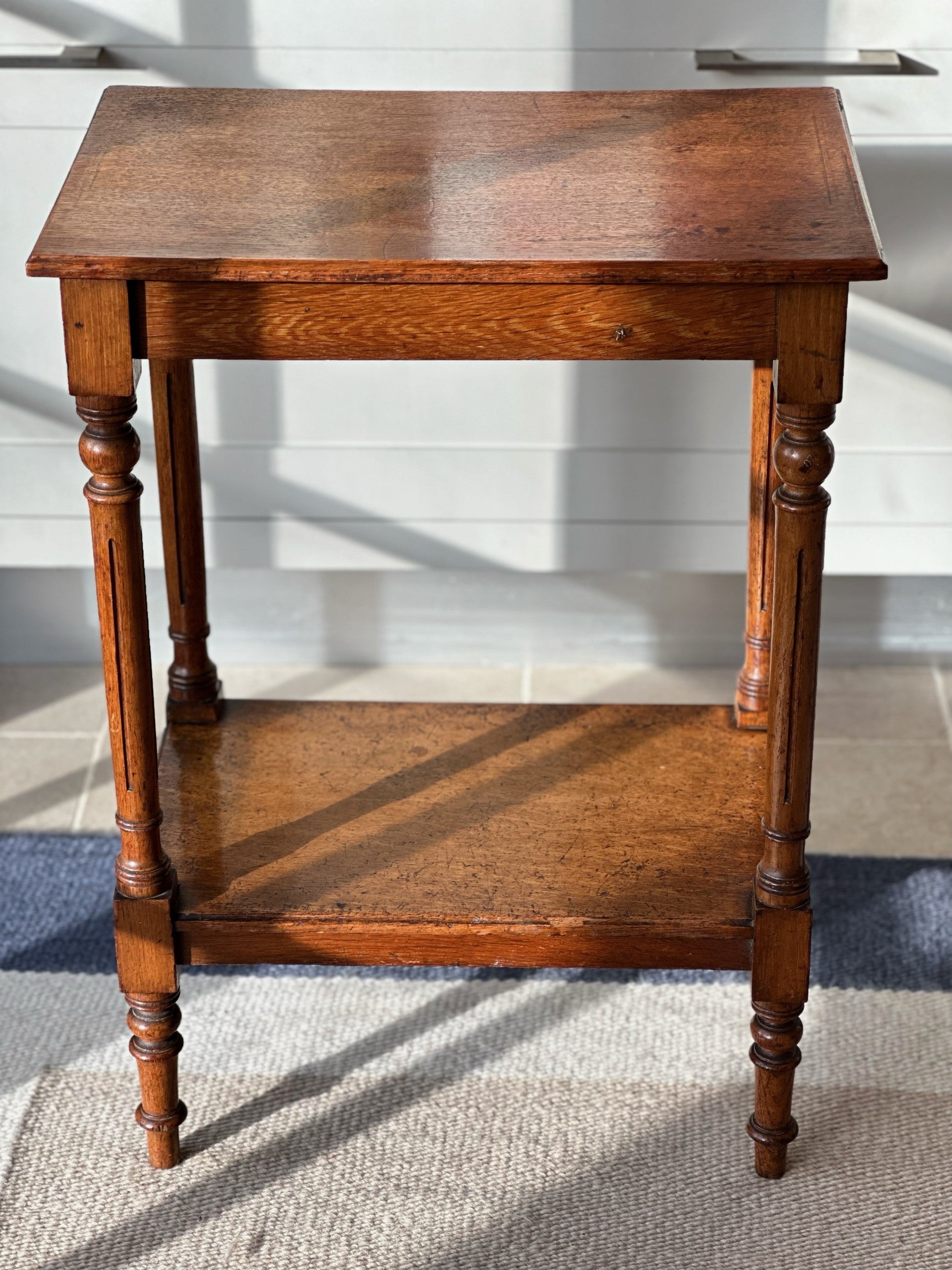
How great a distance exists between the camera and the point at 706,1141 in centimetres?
166

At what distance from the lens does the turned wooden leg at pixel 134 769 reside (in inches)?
52.6

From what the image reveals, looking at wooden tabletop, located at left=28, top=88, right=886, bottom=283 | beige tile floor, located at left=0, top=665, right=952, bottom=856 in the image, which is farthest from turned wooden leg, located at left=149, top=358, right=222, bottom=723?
beige tile floor, located at left=0, top=665, right=952, bottom=856

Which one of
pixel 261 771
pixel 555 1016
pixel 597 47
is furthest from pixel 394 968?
pixel 597 47

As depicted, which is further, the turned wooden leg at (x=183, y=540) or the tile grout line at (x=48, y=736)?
the tile grout line at (x=48, y=736)

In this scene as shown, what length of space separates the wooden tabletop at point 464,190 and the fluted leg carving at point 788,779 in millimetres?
164

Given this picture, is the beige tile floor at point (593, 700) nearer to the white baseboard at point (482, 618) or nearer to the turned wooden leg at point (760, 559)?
the white baseboard at point (482, 618)

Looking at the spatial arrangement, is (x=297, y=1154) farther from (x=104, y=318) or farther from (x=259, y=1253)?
(x=104, y=318)

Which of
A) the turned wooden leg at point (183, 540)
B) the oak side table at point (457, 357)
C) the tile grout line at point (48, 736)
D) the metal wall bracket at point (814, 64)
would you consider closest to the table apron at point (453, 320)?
the oak side table at point (457, 357)

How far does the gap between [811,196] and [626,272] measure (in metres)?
0.22

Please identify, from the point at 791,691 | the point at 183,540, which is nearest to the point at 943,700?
the point at 791,691

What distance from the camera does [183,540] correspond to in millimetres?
1791

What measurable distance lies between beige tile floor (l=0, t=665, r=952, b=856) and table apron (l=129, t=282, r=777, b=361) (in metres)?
1.01

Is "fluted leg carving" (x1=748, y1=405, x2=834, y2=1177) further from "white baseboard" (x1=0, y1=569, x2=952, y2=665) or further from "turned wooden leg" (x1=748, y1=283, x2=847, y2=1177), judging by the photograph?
"white baseboard" (x1=0, y1=569, x2=952, y2=665)

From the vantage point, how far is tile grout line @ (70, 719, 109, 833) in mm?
2166
